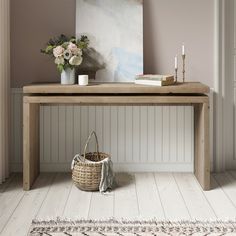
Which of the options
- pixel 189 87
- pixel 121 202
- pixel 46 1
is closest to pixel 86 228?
pixel 121 202

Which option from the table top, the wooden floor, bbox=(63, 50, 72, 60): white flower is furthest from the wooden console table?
bbox=(63, 50, 72, 60): white flower

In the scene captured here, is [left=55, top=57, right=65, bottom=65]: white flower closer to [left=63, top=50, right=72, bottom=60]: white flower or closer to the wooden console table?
[left=63, top=50, right=72, bottom=60]: white flower

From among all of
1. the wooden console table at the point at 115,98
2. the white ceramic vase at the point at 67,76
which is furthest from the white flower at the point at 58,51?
the wooden console table at the point at 115,98

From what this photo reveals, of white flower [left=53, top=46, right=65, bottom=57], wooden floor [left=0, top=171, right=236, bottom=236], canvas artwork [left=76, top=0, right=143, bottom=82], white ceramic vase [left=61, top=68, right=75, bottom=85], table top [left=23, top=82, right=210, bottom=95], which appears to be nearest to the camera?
wooden floor [left=0, top=171, right=236, bottom=236]

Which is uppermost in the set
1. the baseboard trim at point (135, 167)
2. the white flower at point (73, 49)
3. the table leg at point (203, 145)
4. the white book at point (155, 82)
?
the white flower at point (73, 49)

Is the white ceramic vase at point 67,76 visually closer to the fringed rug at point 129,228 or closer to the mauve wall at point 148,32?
the mauve wall at point 148,32

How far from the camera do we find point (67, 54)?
372 centimetres

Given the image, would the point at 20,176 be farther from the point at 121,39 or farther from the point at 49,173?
the point at 121,39

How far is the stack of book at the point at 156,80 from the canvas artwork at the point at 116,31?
30cm

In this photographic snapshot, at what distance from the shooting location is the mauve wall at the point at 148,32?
4.06m

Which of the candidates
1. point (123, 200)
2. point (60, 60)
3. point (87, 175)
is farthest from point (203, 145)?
point (60, 60)

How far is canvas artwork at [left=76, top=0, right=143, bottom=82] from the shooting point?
4.03m

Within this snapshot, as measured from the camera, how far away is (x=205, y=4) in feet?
13.4

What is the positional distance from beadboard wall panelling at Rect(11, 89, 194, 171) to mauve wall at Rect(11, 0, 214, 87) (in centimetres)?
31
